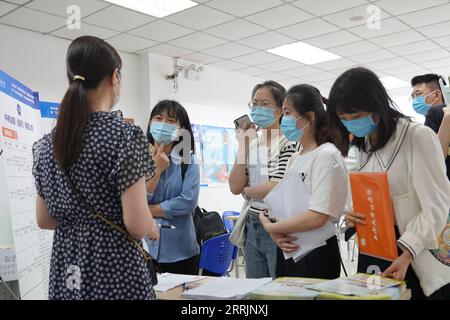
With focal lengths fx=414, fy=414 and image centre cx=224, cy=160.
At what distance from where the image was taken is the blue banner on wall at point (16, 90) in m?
2.11

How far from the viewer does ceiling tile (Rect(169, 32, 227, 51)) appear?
5107mm

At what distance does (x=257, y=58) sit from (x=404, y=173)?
16.5 ft

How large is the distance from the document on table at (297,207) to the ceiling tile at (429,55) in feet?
18.2

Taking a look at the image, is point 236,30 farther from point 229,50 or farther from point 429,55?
point 429,55

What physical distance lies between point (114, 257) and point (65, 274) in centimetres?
17

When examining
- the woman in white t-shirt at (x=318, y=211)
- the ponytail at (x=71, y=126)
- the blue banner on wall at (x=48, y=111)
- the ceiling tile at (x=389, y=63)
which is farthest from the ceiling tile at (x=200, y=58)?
the ponytail at (x=71, y=126)

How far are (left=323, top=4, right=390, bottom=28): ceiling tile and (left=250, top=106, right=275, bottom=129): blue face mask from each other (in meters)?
2.72

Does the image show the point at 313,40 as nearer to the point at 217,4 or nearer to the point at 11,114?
the point at 217,4

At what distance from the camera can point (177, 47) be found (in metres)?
5.52

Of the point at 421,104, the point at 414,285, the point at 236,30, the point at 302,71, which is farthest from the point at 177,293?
the point at 302,71

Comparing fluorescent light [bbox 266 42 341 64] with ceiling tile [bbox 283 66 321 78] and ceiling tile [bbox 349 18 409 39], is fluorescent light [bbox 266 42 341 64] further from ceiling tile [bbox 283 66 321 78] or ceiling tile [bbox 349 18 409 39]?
ceiling tile [bbox 349 18 409 39]

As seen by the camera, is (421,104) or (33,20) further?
(33,20)

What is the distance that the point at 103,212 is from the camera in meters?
1.13

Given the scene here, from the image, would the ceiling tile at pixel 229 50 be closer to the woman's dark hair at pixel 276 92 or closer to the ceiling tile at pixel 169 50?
the ceiling tile at pixel 169 50
